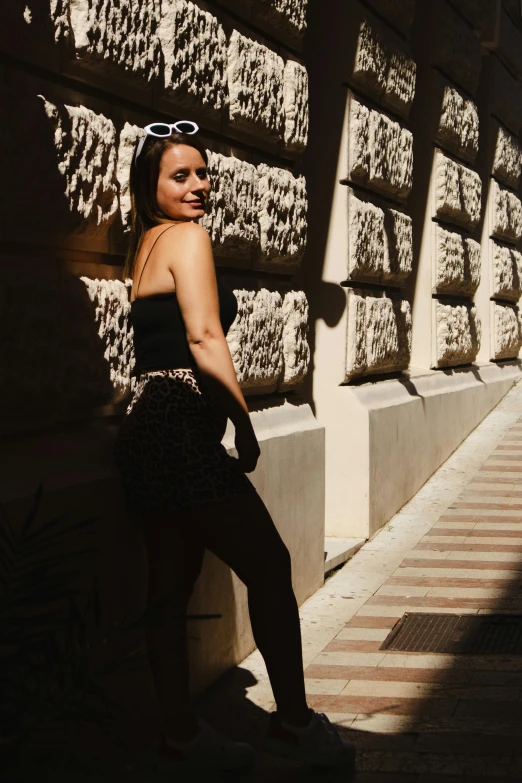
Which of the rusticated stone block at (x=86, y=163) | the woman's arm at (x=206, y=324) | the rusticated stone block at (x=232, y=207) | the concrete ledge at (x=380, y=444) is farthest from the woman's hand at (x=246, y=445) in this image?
the concrete ledge at (x=380, y=444)

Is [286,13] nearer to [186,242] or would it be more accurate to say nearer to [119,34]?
[119,34]

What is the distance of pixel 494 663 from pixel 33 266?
247cm

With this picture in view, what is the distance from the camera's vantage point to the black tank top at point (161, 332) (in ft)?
12.0

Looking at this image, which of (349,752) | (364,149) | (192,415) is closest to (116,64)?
(192,415)

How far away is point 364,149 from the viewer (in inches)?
280

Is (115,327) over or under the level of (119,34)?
under

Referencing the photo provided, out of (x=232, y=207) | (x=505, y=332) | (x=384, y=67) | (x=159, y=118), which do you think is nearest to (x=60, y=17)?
(x=159, y=118)

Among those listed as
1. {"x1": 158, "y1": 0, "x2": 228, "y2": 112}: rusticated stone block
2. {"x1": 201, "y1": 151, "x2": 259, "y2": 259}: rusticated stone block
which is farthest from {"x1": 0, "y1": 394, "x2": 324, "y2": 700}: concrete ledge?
{"x1": 158, "y1": 0, "x2": 228, "y2": 112}: rusticated stone block

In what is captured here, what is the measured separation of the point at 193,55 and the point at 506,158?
706 centimetres

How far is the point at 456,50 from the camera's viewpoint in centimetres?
910

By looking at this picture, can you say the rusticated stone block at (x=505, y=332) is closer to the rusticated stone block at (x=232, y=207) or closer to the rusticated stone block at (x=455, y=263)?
the rusticated stone block at (x=455, y=263)

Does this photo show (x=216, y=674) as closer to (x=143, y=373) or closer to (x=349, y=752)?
(x=349, y=752)

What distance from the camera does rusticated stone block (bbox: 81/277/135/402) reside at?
12.9 ft

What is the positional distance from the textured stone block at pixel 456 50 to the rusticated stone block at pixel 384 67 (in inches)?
35.0
